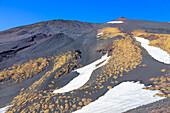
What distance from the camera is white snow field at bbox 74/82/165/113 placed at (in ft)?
21.4

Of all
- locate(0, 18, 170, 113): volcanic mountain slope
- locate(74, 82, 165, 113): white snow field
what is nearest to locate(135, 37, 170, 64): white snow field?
locate(0, 18, 170, 113): volcanic mountain slope

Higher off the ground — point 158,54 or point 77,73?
point 158,54

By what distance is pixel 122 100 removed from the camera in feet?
23.9

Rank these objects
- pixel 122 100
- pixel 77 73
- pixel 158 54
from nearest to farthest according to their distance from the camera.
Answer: pixel 122 100, pixel 158 54, pixel 77 73

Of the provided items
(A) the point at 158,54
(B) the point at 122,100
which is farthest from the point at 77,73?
(A) the point at 158,54

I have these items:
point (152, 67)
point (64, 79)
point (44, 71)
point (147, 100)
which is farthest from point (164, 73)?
point (44, 71)

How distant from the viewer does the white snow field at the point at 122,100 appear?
6523 mm

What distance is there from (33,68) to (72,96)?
11.2m

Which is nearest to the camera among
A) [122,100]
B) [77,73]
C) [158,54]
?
[122,100]

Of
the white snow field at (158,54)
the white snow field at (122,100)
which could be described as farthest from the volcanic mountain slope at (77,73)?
the white snow field at (122,100)

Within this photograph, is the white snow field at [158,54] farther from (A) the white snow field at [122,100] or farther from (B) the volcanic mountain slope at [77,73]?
(A) the white snow field at [122,100]

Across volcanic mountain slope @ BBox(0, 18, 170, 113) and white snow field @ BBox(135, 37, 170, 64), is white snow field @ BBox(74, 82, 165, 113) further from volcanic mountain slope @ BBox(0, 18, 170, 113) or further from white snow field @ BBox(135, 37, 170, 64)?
white snow field @ BBox(135, 37, 170, 64)

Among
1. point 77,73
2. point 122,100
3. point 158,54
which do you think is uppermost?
point 158,54

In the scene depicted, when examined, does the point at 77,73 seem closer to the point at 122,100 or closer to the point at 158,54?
the point at 122,100
